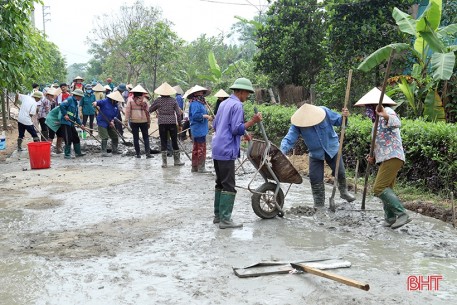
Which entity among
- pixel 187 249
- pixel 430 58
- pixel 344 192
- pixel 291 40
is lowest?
pixel 187 249

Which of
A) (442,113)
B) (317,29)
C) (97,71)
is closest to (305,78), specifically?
(317,29)

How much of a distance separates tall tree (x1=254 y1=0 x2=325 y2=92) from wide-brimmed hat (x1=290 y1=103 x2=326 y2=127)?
9540 mm

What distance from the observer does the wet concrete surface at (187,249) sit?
174 inches

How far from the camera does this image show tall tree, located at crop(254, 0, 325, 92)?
16.6 m

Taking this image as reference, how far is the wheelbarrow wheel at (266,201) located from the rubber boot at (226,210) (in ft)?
1.39

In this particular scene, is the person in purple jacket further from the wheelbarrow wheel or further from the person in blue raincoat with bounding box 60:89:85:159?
the person in blue raincoat with bounding box 60:89:85:159

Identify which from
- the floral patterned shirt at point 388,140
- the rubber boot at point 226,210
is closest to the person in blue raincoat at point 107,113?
the rubber boot at point 226,210

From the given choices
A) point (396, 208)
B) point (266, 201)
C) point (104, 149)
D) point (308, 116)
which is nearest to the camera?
point (396, 208)

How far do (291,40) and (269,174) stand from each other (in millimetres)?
10361

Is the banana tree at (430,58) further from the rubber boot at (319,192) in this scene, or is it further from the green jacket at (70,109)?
the green jacket at (70,109)

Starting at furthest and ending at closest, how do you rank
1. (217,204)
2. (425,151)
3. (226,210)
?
(425,151) → (217,204) → (226,210)

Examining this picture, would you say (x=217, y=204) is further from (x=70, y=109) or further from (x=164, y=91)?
(x=70, y=109)

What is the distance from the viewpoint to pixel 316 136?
7516mm

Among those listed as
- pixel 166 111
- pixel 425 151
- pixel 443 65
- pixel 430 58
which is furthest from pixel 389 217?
pixel 166 111
